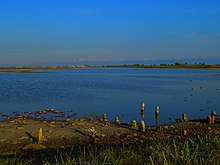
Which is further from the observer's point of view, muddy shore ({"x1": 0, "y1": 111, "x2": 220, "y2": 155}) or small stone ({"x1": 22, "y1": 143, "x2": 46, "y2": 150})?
muddy shore ({"x1": 0, "y1": 111, "x2": 220, "y2": 155})

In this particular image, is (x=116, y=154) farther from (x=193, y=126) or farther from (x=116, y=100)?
(x=116, y=100)

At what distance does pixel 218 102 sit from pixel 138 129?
17425 mm

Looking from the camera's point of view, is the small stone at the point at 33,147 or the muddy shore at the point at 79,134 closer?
the small stone at the point at 33,147

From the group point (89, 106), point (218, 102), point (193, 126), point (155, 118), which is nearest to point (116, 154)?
point (193, 126)

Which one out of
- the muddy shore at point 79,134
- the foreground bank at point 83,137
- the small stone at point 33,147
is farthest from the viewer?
the muddy shore at point 79,134

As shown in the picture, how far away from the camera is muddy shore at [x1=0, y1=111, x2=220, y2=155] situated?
597 inches

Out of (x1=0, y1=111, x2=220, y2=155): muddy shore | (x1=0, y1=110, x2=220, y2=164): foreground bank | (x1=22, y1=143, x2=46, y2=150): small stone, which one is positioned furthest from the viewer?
(x1=0, y1=111, x2=220, y2=155): muddy shore

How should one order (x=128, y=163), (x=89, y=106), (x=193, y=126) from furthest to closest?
(x=89, y=106), (x=193, y=126), (x=128, y=163)

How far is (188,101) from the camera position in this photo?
3344 cm

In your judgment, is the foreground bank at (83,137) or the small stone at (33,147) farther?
the small stone at (33,147)

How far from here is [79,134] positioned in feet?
55.8

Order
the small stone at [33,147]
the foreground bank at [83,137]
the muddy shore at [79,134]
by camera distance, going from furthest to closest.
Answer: the muddy shore at [79,134] → the small stone at [33,147] → the foreground bank at [83,137]

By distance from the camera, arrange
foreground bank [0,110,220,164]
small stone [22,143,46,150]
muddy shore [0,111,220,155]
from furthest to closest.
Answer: muddy shore [0,111,220,155] < small stone [22,143,46,150] < foreground bank [0,110,220,164]

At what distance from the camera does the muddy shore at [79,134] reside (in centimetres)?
1516
